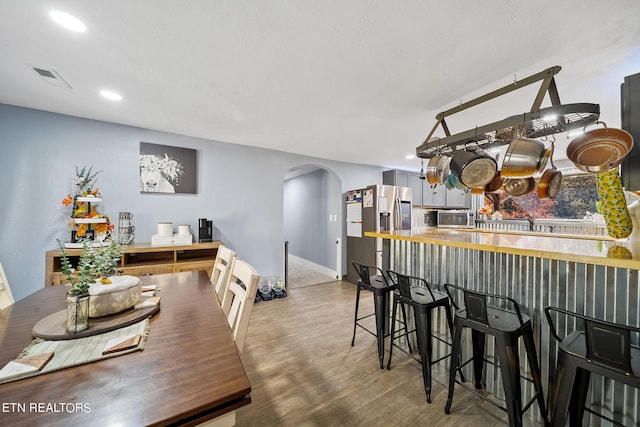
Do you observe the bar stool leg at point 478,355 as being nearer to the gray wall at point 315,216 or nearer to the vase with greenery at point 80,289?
the vase with greenery at point 80,289

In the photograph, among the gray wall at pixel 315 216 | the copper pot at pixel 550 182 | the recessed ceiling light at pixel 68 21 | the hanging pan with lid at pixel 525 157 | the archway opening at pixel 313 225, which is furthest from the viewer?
the gray wall at pixel 315 216

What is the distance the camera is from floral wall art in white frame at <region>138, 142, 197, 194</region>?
3.08 metres

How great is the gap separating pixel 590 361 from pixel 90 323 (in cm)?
221

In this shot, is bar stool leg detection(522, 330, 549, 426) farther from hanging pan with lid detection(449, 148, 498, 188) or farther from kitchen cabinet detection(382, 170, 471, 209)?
kitchen cabinet detection(382, 170, 471, 209)

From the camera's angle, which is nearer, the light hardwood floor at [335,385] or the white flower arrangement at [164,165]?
the light hardwood floor at [335,385]

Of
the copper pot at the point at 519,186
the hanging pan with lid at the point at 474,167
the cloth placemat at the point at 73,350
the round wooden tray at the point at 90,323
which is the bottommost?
the cloth placemat at the point at 73,350

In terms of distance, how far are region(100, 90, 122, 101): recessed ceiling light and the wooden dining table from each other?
1.97 m

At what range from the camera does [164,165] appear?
3193mm

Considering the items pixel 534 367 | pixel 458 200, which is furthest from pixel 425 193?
pixel 534 367

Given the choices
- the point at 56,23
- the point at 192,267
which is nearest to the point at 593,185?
the point at 192,267

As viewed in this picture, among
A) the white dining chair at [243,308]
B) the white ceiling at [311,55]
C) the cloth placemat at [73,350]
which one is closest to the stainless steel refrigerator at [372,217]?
the white ceiling at [311,55]

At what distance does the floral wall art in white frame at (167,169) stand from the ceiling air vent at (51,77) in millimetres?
1033

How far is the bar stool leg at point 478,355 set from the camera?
173 centimetres

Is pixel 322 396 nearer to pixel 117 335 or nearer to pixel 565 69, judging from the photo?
pixel 117 335
